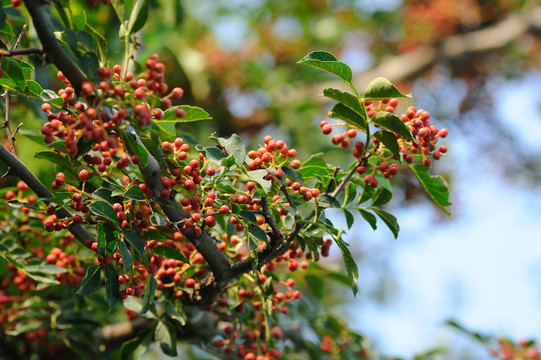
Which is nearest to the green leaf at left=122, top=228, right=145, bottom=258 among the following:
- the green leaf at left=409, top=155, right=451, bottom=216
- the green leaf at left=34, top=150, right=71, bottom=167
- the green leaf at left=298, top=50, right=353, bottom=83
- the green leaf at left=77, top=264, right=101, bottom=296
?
the green leaf at left=77, top=264, right=101, bottom=296

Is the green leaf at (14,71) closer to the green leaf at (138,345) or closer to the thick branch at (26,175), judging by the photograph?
the thick branch at (26,175)

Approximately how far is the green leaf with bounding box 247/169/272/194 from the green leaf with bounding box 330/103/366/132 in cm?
19

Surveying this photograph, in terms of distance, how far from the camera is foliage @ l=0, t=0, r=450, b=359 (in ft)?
3.06

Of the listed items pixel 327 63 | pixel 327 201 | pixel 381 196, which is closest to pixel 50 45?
pixel 327 63

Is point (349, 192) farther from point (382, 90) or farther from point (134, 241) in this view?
point (134, 241)

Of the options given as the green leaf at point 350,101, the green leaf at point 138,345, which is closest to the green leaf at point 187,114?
the green leaf at point 350,101

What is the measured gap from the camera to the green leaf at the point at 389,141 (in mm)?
1034

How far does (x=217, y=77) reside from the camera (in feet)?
12.1

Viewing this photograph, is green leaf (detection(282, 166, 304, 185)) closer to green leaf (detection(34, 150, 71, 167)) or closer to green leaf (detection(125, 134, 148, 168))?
green leaf (detection(125, 134, 148, 168))

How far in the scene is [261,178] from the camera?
1004 millimetres

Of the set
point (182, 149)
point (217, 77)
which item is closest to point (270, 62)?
point (217, 77)

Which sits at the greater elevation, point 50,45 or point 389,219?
point 389,219

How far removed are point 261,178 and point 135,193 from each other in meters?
0.23

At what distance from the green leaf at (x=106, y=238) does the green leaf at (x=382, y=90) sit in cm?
56
